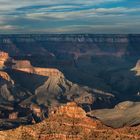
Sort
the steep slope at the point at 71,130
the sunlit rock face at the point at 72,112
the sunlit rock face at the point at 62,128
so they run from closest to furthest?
the steep slope at the point at 71,130 < the sunlit rock face at the point at 62,128 < the sunlit rock face at the point at 72,112

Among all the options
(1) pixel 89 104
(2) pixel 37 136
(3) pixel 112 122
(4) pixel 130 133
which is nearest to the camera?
(4) pixel 130 133

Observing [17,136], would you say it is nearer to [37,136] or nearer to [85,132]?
[37,136]

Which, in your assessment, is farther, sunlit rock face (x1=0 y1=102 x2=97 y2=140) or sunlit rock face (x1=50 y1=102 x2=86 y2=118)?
sunlit rock face (x1=50 y1=102 x2=86 y2=118)

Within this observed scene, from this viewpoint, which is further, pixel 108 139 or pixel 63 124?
pixel 63 124

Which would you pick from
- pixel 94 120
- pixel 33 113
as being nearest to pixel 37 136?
pixel 94 120

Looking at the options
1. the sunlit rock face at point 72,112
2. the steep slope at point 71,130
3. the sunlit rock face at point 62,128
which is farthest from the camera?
Answer: the sunlit rock face at point 72,112

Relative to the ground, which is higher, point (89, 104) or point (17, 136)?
point (17, 136)

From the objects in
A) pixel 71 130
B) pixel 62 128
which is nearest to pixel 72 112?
pixel 62 128

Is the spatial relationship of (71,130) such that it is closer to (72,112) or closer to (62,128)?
(62,128)

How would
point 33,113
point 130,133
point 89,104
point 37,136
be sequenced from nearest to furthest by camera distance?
point 130,133 < point 37,136 < point 33,113 < point 89,104

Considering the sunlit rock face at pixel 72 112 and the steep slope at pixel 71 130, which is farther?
the sunlit rock face at pixel 72 112

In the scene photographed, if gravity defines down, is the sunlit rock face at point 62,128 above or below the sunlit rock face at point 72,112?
below
